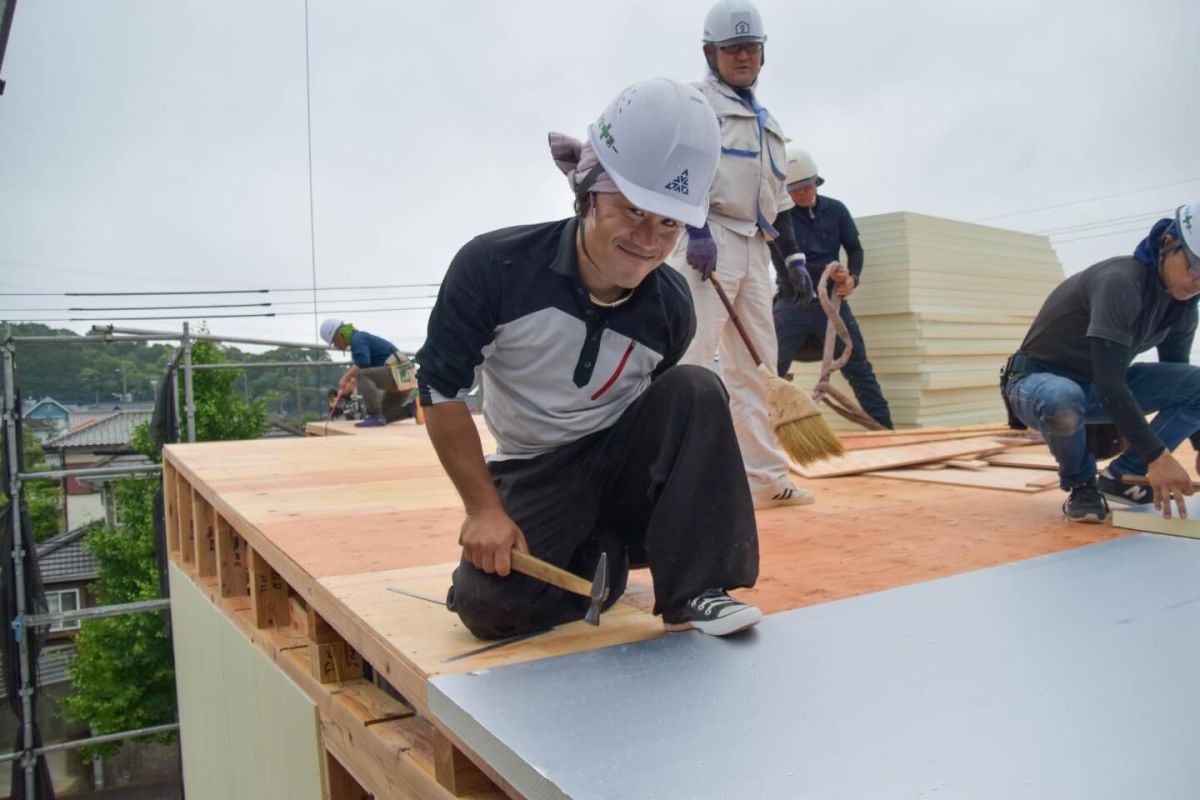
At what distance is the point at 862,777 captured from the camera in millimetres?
1188

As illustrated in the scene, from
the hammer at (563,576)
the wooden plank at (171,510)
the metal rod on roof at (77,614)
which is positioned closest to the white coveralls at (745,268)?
the hammer at (563,576)

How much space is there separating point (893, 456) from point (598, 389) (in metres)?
Answer: 2.74

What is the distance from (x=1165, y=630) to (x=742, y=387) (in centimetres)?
172

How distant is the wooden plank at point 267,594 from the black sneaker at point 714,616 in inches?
67.9

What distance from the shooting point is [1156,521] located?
2.66m

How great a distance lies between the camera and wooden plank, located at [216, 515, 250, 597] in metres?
3.65

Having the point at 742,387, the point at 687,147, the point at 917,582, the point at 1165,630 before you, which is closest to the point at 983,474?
the point at 742,387

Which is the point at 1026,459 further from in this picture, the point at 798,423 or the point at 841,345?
the point at 841,345

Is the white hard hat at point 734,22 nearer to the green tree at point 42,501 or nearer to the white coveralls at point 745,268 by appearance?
the white coveralls at point 745,268

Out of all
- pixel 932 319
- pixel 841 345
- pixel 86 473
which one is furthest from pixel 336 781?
pixel 86 473

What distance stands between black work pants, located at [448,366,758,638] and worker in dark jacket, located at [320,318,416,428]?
6.99 metres

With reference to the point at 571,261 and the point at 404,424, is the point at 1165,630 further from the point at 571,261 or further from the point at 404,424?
the point at 404,424

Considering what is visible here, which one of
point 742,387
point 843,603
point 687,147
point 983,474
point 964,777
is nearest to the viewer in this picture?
point 964,777

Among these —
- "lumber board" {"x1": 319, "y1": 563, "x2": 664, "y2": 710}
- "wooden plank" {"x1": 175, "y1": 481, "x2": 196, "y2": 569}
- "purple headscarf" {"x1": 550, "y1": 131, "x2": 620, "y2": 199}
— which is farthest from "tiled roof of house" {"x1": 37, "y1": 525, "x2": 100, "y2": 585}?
"purple headscarf" {"x1": 550, "y1": 131, "x2": 620, "y2": 199}
